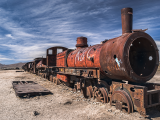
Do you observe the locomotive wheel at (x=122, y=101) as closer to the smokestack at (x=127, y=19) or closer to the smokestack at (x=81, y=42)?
the smokestack at (x=127, y=19)

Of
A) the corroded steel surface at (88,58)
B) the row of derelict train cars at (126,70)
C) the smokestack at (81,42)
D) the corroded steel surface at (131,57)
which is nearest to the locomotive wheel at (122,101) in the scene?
the row of derelict train cars at (126,70)

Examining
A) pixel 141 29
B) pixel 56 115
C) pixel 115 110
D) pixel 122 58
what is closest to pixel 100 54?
pixel 122 58

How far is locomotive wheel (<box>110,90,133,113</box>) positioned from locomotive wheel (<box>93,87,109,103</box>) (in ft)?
2.04

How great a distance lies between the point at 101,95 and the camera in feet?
19.2

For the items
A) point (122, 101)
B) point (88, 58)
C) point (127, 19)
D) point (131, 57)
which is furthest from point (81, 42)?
point (122, 101)

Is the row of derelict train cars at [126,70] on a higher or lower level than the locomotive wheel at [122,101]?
higher

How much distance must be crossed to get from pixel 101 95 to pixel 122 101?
4.69 feet

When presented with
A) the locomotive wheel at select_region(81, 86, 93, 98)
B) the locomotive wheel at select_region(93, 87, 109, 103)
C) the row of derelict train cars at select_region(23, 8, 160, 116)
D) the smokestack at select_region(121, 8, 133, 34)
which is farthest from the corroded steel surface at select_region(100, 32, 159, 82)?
the locomotive wheel at select_region(81, 86, 93, 98)

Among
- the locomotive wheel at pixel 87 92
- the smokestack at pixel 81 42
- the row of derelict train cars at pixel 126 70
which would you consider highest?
the smokestack at pixel 81 42

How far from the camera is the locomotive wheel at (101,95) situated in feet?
18.3

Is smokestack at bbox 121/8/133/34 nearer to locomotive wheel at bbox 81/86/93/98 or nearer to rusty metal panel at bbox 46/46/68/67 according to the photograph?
locomotive wheel at bbox 81/86/93/98

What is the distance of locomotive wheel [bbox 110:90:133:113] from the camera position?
4.34 m

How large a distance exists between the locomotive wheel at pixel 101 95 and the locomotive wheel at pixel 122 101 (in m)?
0.62

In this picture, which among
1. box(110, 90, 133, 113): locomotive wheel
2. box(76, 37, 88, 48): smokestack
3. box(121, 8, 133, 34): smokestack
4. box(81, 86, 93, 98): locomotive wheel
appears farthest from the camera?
box(76, 37, 88, 48): smokestack
